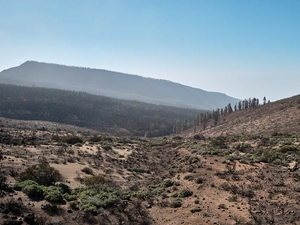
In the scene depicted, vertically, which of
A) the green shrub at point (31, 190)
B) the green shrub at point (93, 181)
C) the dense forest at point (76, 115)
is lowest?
the dense forest at point (76, 115)

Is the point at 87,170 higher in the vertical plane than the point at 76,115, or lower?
higher

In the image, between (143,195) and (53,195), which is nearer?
(53,195)

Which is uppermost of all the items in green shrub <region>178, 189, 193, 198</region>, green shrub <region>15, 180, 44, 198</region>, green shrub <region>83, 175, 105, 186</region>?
green shrub <region>15, 180, 44, 198</region>

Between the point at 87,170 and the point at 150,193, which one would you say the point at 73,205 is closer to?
the point at 150,193

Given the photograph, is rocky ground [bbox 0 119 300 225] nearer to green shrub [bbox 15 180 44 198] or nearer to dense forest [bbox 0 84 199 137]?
green shrub [bbox 15 180 44 198]

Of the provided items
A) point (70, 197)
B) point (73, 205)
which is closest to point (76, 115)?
point (70, 197)

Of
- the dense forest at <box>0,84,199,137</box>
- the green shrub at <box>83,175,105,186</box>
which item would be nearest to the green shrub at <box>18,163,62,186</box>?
the green shrub at <box>83,175,105,186</box>

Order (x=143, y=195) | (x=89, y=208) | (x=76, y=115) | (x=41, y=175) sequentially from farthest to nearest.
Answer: (x=76, y=115)
(x=41, y=175)
(x=143, y=195)
(x=89, y=208)

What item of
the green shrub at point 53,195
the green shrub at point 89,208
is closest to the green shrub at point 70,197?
the green shrub at point 53,195

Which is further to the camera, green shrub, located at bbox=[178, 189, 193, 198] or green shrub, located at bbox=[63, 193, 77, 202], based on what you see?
green shrub, located at bbox=[178, 189, 193, 198]

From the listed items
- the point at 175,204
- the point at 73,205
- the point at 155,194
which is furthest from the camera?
the point at 155,194

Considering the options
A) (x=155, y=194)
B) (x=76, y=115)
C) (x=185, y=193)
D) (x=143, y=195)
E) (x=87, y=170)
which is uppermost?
(x=185, y=193)

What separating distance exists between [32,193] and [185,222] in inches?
314

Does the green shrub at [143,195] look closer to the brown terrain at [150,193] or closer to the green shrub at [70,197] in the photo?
the brown terrain at [150,193]
